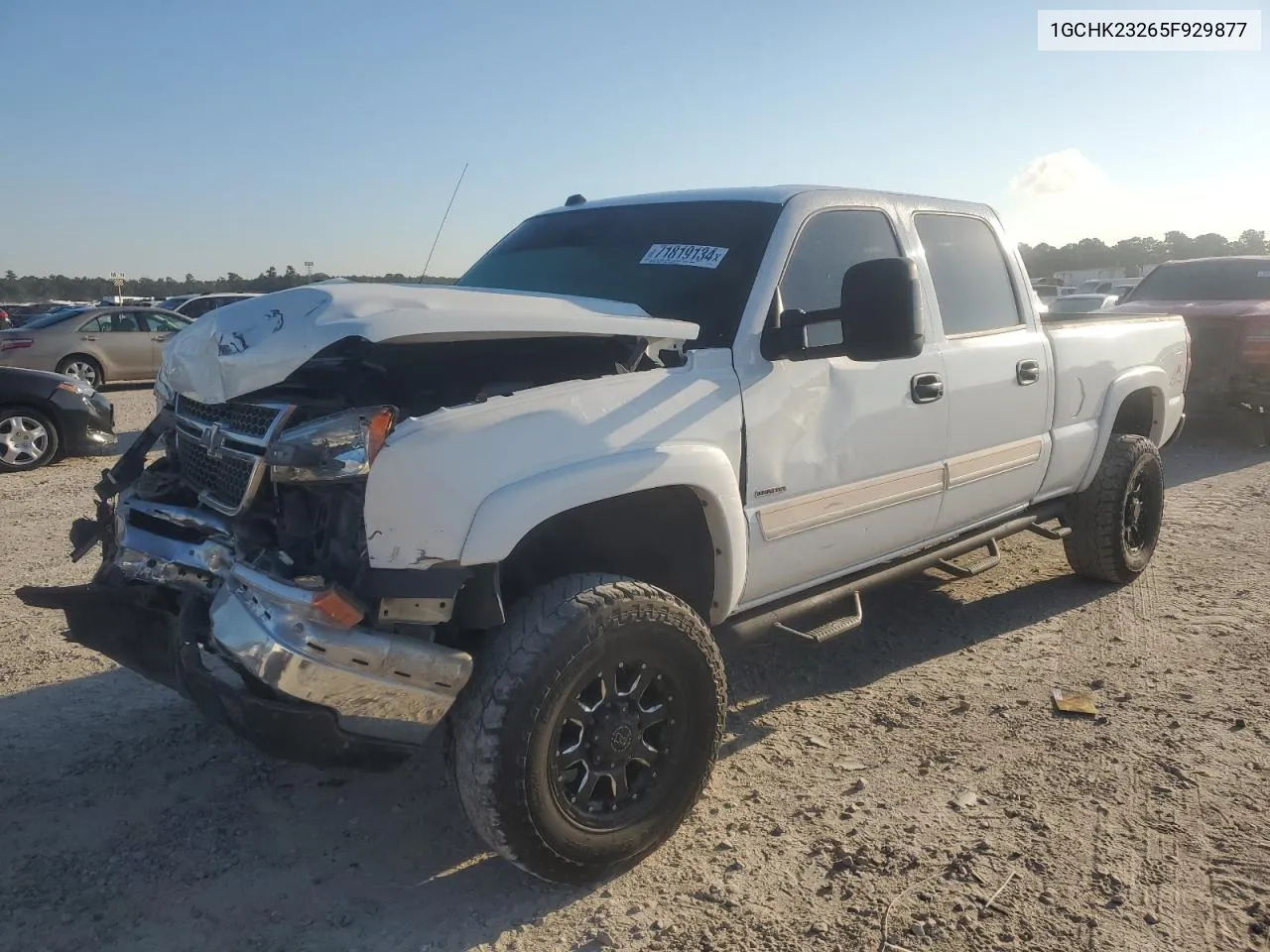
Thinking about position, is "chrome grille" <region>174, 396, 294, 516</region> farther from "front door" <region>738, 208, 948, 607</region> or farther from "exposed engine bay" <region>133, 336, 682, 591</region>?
"front door" <region>738, 208, 948, 607</region>

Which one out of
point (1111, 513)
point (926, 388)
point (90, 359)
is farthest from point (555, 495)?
point (90, 359)

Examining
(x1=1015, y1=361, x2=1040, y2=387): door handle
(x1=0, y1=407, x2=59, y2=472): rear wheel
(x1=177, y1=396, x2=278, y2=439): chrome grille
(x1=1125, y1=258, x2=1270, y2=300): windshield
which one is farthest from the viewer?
(x1=1125, y1=258, x2=1270, y2=300): windshield

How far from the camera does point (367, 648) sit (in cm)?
238

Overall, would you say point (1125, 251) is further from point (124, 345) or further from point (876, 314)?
point (876, 314)

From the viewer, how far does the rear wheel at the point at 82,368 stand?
14958mm

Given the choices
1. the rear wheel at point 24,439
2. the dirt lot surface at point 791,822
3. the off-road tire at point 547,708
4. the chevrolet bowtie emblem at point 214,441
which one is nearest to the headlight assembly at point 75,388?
the rear wheel at point 24,439

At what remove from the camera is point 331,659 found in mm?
2348

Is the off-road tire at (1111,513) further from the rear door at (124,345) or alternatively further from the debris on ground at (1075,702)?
the rear door at (124,345)

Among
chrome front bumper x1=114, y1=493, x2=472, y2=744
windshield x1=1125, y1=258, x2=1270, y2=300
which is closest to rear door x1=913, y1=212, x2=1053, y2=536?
chrome front bumper x1=114, y1=493, x2=472, y2=744

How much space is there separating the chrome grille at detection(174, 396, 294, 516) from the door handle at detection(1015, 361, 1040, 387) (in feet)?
10.3

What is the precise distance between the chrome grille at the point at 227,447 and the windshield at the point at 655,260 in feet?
4.33

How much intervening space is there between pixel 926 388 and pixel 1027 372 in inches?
34.8

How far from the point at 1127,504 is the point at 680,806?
355 cm

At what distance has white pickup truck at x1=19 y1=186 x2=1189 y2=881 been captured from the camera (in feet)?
8.07
